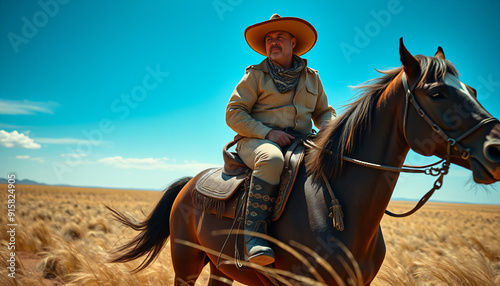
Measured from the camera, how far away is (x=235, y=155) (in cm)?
341

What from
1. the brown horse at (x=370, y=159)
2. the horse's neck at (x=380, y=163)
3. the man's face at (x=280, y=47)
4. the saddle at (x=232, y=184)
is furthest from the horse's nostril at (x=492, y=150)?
the man's face at (x=280, y=47)

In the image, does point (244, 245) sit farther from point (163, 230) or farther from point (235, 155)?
point (163, 230)

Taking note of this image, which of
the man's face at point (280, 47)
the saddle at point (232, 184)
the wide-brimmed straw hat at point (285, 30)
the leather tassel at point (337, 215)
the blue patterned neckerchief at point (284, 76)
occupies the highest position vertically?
the wide-brimmed straw hat at point (285, 30)

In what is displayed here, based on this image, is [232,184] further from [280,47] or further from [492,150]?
[492,150]

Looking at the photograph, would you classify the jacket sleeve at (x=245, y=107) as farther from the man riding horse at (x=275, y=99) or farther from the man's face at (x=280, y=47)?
the man's face at (x=280, y=47)

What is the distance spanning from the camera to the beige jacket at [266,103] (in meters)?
3.14

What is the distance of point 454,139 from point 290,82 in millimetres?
1593

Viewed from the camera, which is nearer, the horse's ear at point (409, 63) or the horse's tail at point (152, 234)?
the horse's ear at point (409, 63)

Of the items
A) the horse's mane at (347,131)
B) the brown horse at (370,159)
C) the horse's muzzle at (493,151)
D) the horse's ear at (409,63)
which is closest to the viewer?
the horse's muzzle at (493,151)

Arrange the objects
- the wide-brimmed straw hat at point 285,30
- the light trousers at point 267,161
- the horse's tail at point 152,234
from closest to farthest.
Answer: the light trousers at point 267,161, the wide-brimmed straw hat at point 285,30, the horse's tail at point 152,234

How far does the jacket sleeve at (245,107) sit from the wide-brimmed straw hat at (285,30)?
531 mm

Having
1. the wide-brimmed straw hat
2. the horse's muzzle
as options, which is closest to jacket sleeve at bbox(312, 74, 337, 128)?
the wide-brimmed straw hat

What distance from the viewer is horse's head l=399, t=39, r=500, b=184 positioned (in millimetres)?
1895

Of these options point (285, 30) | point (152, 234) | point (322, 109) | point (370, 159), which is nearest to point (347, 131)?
point (370, 159)
